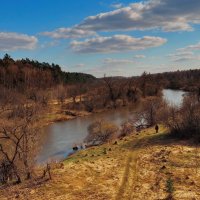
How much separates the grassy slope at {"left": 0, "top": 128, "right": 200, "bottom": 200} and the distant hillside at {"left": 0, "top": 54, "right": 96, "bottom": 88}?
208 feet

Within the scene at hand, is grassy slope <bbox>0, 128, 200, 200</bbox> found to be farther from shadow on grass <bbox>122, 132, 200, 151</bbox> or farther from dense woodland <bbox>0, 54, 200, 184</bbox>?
dense woodland <bbox>0, 54, 200, 184</bbox>

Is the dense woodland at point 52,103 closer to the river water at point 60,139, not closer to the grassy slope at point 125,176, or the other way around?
the grassy slope at point 125,176

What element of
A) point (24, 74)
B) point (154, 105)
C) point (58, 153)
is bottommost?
point (58, 153)

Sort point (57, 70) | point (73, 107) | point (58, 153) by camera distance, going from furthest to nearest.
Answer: point (57, 70) < point (73, 107) < point (58, 153)

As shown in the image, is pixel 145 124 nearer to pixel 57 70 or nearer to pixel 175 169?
pixel 175 169

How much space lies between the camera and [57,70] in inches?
4594

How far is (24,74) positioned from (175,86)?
176 ft

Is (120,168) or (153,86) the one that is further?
(153,86)

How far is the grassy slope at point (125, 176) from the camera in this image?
1633 centimetres

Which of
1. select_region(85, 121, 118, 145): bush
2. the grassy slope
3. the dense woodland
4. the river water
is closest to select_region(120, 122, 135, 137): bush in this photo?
the dense woodland

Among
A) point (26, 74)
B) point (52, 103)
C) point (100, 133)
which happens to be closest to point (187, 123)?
point (100, 133)

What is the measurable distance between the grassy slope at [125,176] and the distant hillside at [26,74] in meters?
63.4

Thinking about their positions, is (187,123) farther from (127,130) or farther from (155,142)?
(127,130)

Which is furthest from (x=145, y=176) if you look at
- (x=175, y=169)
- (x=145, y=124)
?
(x=145, y=124)
